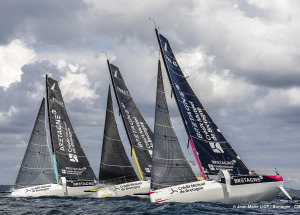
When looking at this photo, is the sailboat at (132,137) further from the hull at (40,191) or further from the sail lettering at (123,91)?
the hull at (40,191)

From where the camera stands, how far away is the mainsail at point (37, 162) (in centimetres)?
3800

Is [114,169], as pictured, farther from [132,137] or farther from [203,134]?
[203,134]

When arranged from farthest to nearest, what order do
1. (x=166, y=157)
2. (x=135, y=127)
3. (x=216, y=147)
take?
(x=135, y=127) → (x=216, y=147) → (x=166, y=157)

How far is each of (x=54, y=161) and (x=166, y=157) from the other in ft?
53.2

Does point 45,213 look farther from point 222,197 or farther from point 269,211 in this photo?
point 269,211

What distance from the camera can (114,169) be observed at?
35.6 m

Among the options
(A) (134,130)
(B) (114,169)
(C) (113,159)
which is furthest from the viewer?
(A) (134,130)

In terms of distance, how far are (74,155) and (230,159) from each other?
58.3 feet

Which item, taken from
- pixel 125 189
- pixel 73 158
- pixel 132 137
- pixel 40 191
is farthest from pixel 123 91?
pixel 40 191

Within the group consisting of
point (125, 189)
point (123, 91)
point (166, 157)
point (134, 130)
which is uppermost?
point (123, 91)

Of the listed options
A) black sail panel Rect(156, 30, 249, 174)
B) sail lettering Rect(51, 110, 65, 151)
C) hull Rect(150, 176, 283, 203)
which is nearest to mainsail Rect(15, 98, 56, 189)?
sail lettering Rect(51, 110, 65, 151)

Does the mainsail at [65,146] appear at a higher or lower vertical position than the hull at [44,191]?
higher

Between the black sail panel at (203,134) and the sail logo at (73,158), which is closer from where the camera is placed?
the black sail panel at (203,134)

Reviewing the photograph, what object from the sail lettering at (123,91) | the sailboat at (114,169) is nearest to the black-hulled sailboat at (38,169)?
the sailboat at (114,169)
